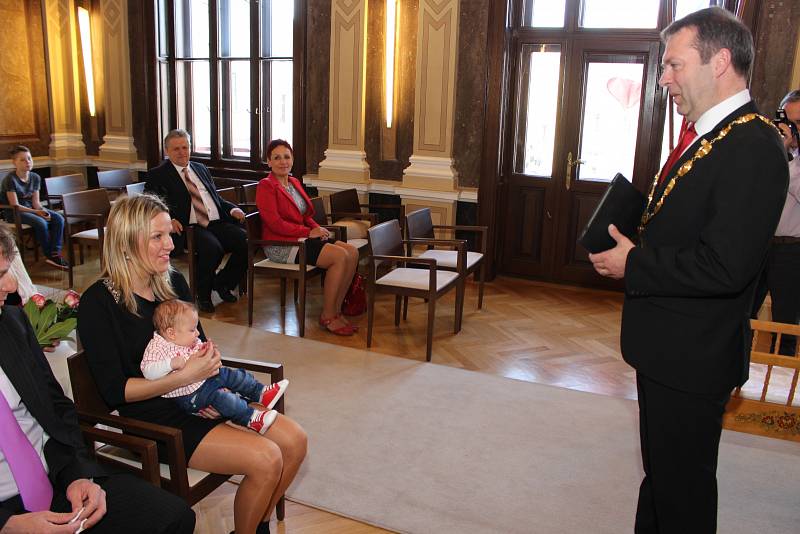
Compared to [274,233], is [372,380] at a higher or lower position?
lower

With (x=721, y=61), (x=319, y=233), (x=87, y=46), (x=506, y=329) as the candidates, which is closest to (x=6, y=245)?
(x=721, y=61)

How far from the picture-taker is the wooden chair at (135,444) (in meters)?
2.14

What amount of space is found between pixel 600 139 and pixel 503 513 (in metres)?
4.22

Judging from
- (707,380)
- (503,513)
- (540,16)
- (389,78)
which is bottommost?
(503,513)

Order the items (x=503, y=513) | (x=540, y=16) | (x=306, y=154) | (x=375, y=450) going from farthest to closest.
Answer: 1. (x=306, y=154)
2. (x=540, y=16)
3. (x=375, y=450)
4. (x=503, y=513)

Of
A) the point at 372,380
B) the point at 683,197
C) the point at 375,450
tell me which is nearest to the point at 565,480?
the point at 375,450

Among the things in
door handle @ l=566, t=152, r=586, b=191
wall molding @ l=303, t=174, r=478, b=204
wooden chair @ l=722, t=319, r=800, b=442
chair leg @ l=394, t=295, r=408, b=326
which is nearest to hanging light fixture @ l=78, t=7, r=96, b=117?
wall molding @ l=303, t=174, r=478, b=204

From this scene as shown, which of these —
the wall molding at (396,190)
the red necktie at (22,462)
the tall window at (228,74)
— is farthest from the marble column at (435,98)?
the red necktie at (22,462)

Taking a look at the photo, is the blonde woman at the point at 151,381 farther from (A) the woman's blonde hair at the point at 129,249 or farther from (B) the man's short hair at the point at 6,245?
(B) the man's short hair at the point at 6,245

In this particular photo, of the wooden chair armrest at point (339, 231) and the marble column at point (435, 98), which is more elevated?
the marble column at point (435, 98)

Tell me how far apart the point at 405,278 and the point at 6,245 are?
2941mm

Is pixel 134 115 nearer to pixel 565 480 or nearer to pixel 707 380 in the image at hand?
pixel 565 480

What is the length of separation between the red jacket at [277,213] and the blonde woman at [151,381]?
2.50 m

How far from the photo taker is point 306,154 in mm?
7211
